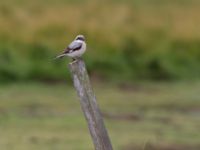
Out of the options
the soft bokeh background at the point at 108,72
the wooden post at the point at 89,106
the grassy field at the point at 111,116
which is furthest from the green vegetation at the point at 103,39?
the wooden post at the point at 89,106

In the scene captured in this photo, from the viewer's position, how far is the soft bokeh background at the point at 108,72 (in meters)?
13.6

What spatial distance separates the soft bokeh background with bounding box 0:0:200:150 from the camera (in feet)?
44.5

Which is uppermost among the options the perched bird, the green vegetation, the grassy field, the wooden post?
the green vegetation

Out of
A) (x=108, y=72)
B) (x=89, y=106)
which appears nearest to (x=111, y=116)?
(x=108, y=72)

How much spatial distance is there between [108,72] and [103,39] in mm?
1350

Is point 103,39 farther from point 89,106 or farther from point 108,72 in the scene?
point 89,106

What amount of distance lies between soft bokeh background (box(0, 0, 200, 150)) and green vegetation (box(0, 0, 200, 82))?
2 centimetres

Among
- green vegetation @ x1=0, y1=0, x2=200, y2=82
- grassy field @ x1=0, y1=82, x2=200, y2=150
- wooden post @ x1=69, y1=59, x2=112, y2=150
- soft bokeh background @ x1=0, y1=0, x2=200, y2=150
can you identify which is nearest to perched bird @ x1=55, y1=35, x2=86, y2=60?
wooden post @ x1=69, y1=59, x2=112, y2=150

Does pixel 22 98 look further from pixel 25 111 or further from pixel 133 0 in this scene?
pixel 133 0

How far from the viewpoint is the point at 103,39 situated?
64.5ft

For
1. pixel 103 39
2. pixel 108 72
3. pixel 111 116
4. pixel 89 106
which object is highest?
pixel 103 39

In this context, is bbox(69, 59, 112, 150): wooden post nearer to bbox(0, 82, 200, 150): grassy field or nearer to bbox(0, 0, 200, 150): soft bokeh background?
bbox(0, 82, 200, 150): grassy field

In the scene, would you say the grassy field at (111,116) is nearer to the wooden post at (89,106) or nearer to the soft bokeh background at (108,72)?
the soft bokeh background at (108,72)

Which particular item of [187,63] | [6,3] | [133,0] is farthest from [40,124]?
[133,0]
